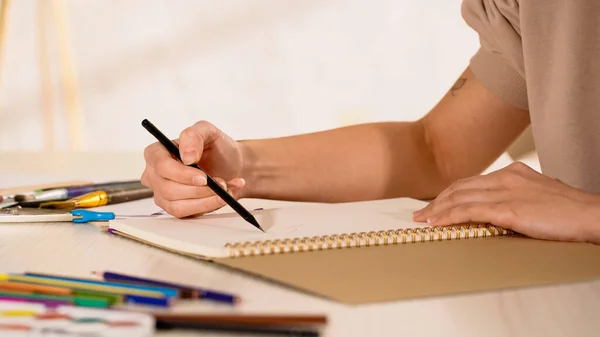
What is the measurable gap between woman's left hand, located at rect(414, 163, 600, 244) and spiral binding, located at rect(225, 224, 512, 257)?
0.6 inches

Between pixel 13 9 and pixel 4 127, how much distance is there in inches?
22.0

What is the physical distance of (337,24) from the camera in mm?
3805

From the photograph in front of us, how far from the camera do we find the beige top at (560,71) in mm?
1151

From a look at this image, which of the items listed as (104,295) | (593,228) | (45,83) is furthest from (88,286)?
(45,83)

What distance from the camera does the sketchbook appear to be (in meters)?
0.65

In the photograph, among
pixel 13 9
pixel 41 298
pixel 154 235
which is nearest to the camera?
pixel 41 298

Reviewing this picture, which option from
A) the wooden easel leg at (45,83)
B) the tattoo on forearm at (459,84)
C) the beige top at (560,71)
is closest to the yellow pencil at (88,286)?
the beige top at (560,71)

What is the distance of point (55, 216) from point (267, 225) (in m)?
0.29

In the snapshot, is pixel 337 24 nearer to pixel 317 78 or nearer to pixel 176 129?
pixel 317 78

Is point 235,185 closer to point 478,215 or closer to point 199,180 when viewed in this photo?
point 199,180

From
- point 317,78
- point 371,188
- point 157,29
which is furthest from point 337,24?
point 371,188

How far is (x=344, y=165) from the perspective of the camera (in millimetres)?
1346

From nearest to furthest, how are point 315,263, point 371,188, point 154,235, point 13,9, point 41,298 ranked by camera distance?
point 41,298, point 315,263, point 154,235, point 371,188, point 13,9

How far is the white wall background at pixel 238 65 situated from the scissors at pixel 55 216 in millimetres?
2763
